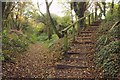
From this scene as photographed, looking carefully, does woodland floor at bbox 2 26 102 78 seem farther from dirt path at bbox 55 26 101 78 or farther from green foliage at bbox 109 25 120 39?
green foliage at bbox 109 25 120 39

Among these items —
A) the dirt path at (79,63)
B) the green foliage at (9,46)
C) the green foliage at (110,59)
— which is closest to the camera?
the green foliage at (110,59)

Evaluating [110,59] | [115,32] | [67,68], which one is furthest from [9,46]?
[110,59]

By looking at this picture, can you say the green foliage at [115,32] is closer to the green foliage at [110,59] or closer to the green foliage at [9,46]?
the green foliage at [110,59]

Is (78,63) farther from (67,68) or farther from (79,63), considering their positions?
(67,68)

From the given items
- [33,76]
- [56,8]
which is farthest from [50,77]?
[56,8]

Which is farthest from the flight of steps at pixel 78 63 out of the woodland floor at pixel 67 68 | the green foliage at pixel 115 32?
the green foliage at pixel 115 32

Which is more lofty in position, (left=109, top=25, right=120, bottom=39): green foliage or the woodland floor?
(left=109, top=25, right=120, bottom=39): green foliage

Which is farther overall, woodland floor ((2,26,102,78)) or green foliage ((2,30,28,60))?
green foliage ((2,30,28,60))

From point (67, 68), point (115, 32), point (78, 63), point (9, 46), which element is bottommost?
point (67, 68)

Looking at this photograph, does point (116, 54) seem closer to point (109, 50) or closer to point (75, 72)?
point (109, 50)

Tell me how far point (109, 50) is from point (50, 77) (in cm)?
220

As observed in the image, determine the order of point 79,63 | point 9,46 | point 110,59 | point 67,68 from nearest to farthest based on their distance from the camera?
point 110,59 → point 67,68 → point 79,63 → point 9,46

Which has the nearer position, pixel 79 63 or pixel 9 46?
pixel 79 63

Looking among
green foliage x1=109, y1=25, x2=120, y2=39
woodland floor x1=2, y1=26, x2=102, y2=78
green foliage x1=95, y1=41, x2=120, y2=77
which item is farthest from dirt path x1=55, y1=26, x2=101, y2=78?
green foliage x1=109, y1=25, x2=120, y2=39
